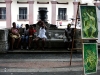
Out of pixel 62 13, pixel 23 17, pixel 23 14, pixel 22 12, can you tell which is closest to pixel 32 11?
pixel 23 14

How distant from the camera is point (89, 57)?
26.5 ft

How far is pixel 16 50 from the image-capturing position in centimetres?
1462

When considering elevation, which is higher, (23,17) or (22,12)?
(22,12)

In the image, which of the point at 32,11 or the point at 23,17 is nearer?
the point at 32,11

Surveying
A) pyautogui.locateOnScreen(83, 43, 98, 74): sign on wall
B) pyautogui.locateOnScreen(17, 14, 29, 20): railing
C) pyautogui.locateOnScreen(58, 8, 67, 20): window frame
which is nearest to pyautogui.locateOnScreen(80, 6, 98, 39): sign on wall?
pyautogui.locateOnScreen(83, 43, 98, 74): sign on wall

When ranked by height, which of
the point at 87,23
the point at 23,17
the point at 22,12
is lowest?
the point at 87,23

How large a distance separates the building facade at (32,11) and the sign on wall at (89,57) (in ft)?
131

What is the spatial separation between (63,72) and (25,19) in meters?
39.8

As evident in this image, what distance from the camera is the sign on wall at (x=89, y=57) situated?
26.3 ft

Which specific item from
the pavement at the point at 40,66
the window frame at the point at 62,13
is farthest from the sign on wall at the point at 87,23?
the window frame at the point at 62,13

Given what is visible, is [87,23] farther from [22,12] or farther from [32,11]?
[22,12]

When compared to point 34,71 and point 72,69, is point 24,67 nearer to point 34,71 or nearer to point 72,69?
point 34,71

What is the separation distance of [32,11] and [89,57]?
4124 cm

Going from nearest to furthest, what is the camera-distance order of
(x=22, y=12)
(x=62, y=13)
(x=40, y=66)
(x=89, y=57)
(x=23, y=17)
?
(x=89, y=57) → (x=40, y=66) → (x=23, y=17) → (x=22, y=12) → (x=62, y=13)
